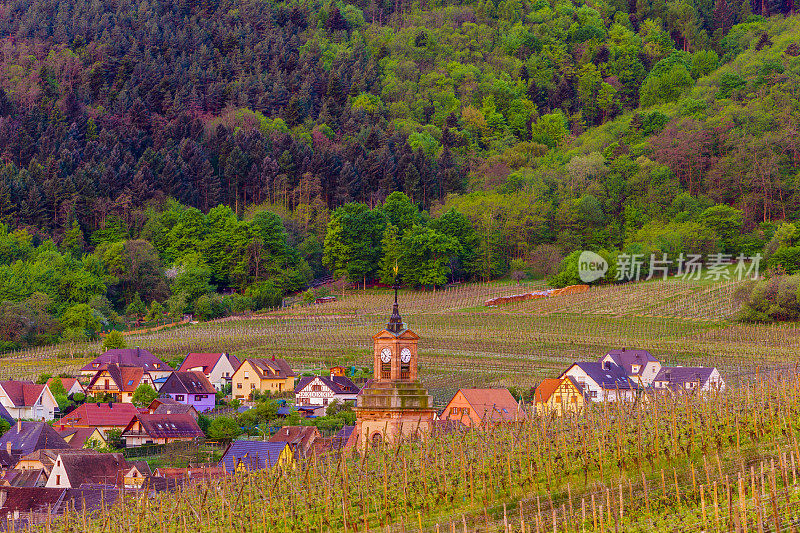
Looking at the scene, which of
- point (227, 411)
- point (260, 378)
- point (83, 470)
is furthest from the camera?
point (260, 378)

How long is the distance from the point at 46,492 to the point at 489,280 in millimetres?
69252

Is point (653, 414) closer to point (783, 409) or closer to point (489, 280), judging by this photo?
point (783, 409)

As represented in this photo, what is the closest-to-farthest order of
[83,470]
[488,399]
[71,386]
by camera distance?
[83,470] → [488,399] → [71,386]

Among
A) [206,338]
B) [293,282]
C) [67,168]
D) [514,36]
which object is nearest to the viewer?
[206,338]

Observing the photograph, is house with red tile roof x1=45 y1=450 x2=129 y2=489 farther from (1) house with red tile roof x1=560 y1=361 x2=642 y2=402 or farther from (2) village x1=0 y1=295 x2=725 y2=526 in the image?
(1) house with red tile roof x1=560 y1=361 x2=642 y2=402

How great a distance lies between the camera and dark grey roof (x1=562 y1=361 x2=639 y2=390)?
52.2 meters

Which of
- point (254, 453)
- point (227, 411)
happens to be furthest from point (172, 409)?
point (254, 453)

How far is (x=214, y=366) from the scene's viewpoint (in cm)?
6500

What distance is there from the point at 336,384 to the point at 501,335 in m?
15.7

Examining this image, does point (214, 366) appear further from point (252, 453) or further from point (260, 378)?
point (252, 453)

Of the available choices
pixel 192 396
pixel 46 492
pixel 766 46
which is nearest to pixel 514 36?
pixel 766 46

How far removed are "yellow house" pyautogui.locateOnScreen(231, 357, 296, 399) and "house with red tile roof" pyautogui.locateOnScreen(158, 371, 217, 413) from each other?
6.41 ft

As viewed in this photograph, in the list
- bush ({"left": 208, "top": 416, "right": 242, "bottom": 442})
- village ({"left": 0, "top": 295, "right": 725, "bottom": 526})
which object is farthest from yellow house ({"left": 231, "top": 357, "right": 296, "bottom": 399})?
bush ({"left": 208, "top": 416, "right": 242, "bottom": 442})

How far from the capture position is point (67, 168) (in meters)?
108
